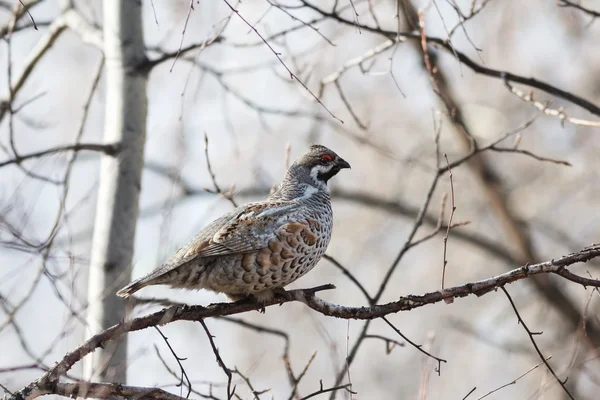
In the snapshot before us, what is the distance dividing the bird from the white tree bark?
0.47 meters

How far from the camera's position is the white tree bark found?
5273 mm

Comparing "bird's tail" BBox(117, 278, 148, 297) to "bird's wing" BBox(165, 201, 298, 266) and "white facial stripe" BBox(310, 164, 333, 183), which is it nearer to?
"bird's wing" BBox(165, 201, 298, 266)

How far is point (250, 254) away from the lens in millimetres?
4938

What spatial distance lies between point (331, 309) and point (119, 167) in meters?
2.13

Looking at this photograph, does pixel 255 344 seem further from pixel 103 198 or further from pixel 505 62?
pixel 103 198

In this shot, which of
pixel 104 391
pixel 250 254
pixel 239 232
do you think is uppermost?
pixel 239 232

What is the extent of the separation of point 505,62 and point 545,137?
161cm

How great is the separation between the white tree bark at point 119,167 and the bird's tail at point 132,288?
43 cm

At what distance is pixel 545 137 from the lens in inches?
552

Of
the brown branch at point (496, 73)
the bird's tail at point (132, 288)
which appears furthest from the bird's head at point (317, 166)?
the bird's tail at point (132, 288)

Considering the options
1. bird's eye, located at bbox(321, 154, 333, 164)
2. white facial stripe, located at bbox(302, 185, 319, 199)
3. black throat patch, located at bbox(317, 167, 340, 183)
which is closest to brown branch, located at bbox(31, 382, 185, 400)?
white facial stripe, located at bbox(302, 185, 319, 199)

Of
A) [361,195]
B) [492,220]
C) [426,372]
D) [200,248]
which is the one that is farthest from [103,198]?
[492,220]

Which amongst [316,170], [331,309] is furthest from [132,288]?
[316,170]

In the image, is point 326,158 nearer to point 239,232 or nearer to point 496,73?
point 239,232
